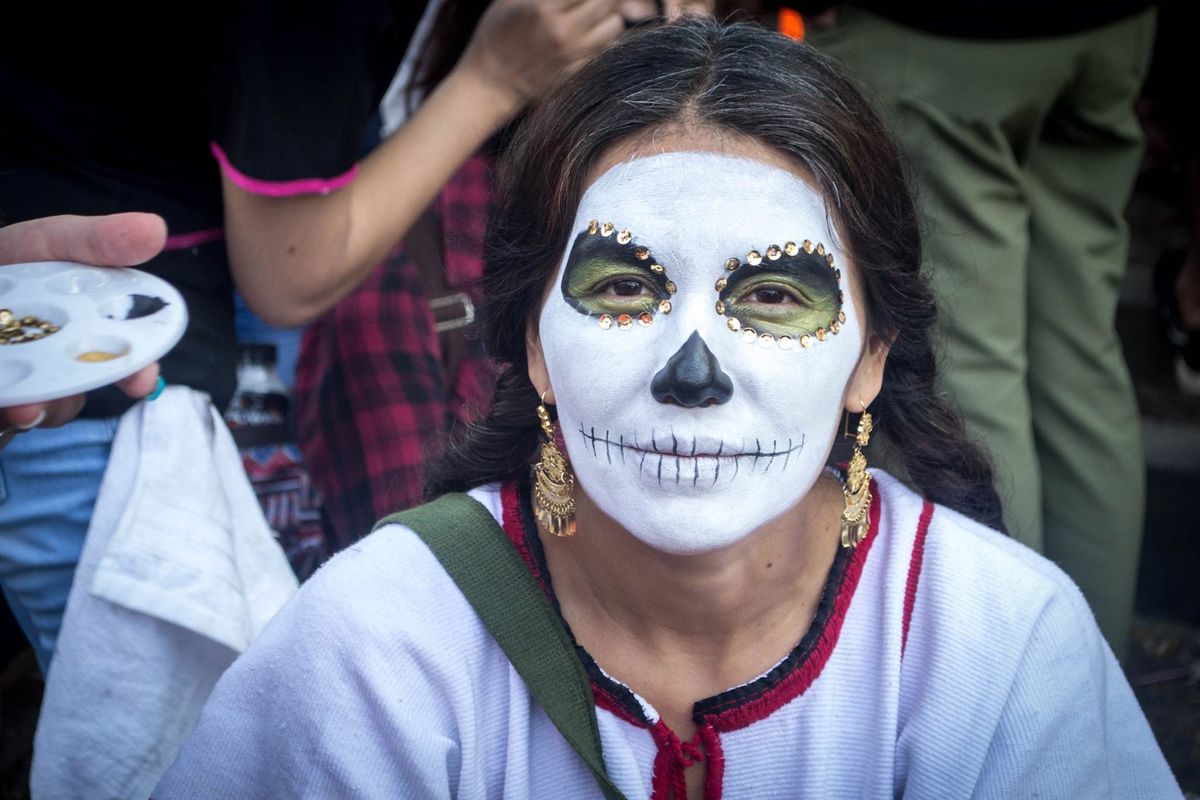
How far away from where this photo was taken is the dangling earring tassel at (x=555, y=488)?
175 centimetres

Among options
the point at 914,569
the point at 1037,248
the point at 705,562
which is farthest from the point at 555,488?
the point at 1037,248

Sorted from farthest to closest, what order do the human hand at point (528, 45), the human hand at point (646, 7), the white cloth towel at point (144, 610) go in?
the human hand at point (646, 7) → the human hand at point (528, 45) → the white cloth towel at point (144, 610)

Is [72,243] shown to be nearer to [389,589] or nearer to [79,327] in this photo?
[79,327]

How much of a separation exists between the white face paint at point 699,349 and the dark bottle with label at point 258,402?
674 millimetres

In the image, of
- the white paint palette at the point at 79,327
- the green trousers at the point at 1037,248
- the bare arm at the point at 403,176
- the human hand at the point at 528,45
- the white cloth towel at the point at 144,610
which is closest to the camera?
the white paint palette at the point at 79,327

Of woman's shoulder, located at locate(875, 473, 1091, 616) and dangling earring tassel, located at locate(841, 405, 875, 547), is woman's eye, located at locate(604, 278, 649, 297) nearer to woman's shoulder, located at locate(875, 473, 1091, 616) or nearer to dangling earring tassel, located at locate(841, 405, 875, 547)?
dangling earring tassel, located at locate(841, 405, 875, 547)

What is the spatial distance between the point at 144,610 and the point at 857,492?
103 cm

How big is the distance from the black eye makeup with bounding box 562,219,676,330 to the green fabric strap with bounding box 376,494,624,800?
→ 0.37 meters

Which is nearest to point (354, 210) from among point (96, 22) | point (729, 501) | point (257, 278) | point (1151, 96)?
point (257, 278)

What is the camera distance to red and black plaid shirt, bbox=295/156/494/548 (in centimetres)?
224

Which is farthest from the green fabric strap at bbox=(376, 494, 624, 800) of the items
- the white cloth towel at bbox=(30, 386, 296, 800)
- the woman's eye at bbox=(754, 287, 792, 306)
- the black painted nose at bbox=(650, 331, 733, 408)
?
the woman's eye at bbox=(754, 287, 792, 306)

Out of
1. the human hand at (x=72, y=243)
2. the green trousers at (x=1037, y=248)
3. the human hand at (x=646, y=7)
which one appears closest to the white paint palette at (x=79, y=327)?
the human hand at (x=72, y=243)

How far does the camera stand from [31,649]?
2057mm

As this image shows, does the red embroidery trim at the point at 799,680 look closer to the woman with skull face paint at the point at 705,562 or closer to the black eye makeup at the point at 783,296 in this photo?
the woman with skull face paint at the point at 705,562
